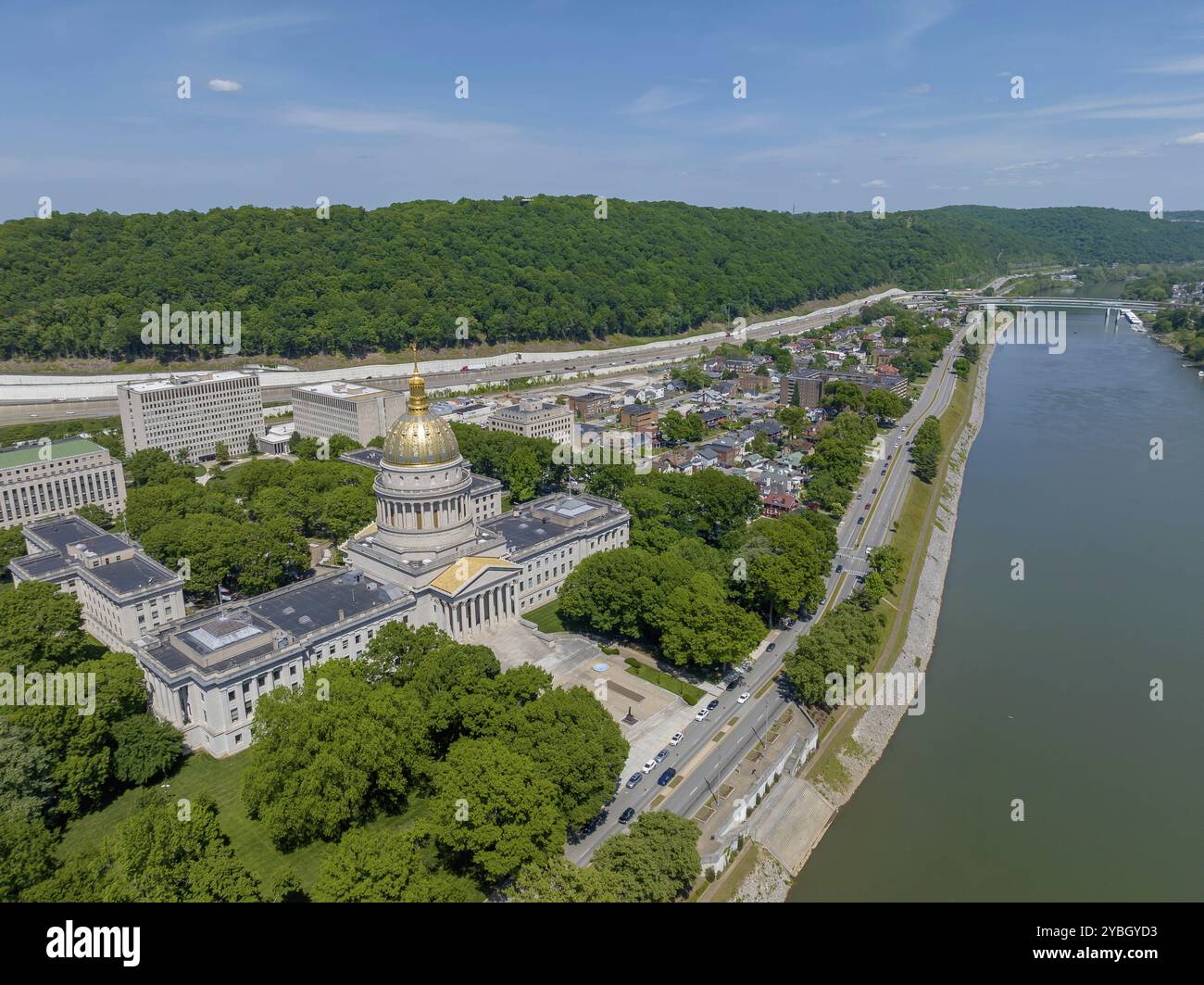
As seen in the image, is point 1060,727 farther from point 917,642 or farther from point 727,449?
point 727,449

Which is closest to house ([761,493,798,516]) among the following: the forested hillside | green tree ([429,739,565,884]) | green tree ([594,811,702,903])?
green tree ([594,811,702,903])

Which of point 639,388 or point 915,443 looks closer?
point 915,443

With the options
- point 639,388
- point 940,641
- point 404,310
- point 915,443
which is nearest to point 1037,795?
point 940,641

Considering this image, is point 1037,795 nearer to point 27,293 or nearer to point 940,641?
point 940,641

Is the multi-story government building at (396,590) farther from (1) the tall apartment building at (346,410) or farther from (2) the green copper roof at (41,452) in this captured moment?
(1) the tall apartment building at (346,410)

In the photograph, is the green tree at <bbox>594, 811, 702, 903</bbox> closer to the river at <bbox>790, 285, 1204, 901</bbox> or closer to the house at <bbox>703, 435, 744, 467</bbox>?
the river at <bbox>790, 285, 1204, 901</bbox>

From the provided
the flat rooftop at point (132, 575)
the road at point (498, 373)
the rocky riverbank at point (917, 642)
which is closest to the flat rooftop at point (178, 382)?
the road at point (498, 373)

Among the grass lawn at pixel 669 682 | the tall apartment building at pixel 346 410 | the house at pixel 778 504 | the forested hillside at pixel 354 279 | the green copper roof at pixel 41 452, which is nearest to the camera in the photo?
the grass lawn at pixel 669 682
